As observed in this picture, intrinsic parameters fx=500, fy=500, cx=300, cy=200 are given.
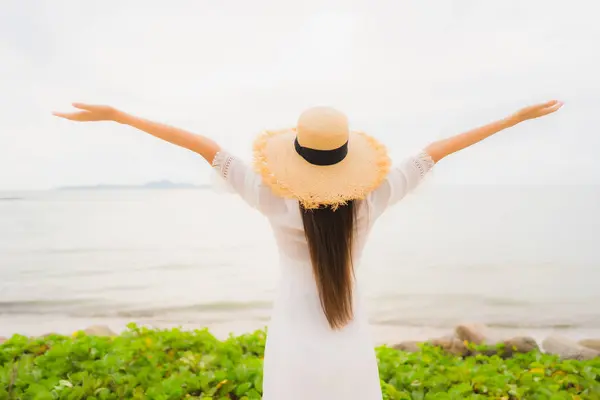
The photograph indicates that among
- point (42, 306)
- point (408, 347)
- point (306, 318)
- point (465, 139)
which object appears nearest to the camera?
point (306, 318)

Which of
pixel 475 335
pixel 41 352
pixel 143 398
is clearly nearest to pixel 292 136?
pixel 143 398

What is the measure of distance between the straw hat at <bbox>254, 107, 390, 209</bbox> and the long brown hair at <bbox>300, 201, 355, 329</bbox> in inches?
1.5

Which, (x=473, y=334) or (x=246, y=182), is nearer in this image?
(x=246, y=182)

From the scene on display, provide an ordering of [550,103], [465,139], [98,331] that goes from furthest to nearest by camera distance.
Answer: [98,331] → [550,103] → [465,139]

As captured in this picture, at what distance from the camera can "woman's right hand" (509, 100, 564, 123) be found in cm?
168

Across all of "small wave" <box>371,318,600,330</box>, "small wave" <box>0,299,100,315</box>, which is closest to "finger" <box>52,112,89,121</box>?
"small wave" <box>371,318,600,330</box>

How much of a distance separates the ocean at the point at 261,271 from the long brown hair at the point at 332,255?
0.35 meters

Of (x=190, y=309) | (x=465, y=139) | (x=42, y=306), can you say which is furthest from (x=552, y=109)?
(x=42, y=306)

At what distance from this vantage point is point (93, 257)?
9.47 metres

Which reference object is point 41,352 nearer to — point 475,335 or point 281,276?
point 281,276

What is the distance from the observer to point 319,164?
1425 mm

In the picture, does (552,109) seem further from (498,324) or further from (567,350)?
(498,324)

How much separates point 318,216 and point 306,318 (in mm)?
330

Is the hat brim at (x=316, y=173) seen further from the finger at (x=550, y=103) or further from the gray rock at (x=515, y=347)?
the gray rock at (x=515, y=347)
